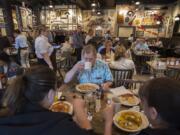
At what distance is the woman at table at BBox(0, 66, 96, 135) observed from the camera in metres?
0.89

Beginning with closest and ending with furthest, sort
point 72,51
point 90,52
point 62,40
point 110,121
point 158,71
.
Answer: point 110,121
point 90,52
point 158,71
point 72,51
point 62,40

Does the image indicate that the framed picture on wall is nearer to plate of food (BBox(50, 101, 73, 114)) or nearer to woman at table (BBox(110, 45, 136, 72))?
woman at table (BBox(110, 45, 136, 72))

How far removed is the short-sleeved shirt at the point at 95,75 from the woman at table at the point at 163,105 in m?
1.52

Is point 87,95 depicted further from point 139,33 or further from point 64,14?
point 64,14

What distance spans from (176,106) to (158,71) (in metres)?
3.67

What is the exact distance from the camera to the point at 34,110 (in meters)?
0.99

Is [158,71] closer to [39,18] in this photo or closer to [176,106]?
[176,106]

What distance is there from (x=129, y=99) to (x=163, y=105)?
935 millimetres

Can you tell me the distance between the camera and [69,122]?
3.21 ft

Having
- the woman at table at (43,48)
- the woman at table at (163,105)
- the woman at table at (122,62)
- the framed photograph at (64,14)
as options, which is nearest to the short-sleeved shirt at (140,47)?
the woman at table at (43,48)

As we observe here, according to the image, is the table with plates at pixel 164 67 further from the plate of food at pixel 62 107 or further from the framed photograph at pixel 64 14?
the framed photograph at pixel 64 14

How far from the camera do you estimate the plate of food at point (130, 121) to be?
4.44 feet

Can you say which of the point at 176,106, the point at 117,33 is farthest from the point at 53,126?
the point at 117,33

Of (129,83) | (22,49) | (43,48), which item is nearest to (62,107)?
(129,83)
